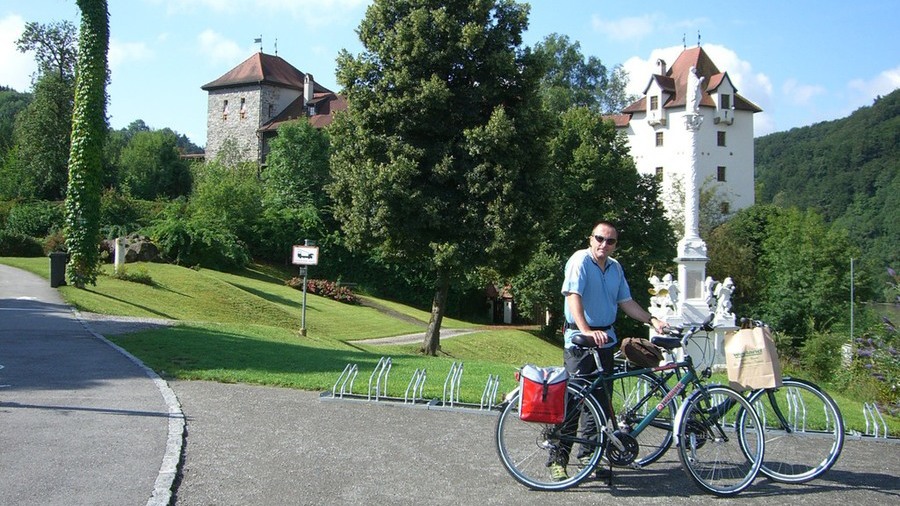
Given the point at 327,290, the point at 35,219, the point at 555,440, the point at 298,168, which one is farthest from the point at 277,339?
the point at 298,168

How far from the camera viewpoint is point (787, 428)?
6.95 meters

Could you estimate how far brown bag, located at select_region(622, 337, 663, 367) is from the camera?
638cm

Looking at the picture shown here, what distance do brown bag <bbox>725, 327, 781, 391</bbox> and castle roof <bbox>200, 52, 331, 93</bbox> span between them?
78815 mm

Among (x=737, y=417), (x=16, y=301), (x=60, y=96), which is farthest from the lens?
(x=60, y=96)

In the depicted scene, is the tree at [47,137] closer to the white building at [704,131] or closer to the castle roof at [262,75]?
the castle roof at [262,75]

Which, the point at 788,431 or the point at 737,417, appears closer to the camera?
the point at 737,417

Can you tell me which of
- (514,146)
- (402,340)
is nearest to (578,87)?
(402,340)

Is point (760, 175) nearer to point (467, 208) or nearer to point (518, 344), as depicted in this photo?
point (518, 344)

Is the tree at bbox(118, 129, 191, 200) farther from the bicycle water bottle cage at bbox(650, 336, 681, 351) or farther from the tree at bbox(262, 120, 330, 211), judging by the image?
the bicycle water bottle cage at bbox(650, 336, 681, 351)

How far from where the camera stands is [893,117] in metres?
84.8

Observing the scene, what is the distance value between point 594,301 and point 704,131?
2667 inches

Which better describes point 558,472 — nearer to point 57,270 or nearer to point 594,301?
point 594,301

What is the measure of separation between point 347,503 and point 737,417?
10.2 feet

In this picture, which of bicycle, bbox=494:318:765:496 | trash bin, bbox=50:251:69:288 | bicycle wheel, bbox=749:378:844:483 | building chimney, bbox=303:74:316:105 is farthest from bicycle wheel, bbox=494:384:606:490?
building chimney, bbox=303:74:316:105
